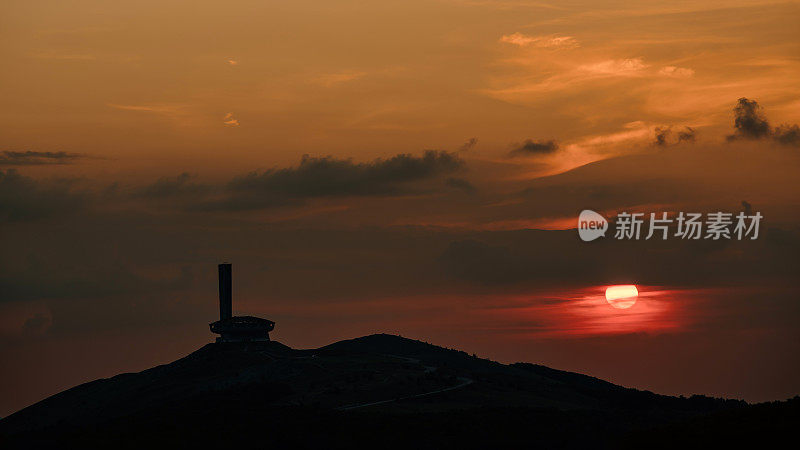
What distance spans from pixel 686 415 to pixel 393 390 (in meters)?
51.9

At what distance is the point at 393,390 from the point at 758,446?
278 ft

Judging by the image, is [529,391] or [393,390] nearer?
[393,390]

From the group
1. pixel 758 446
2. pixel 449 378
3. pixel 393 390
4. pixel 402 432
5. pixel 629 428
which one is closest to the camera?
pixel 758 446

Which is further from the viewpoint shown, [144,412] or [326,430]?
[144,412]

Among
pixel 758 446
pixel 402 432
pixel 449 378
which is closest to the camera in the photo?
pixel 758 446

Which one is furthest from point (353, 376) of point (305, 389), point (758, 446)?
point (758, 446)

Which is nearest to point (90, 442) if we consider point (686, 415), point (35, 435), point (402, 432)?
point (35, 435)

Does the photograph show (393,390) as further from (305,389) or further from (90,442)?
(90,442)

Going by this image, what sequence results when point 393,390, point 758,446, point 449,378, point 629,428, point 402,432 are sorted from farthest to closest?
point 449,378 → point 393,390 → point 629,428 → point 402,432 → point 758,446

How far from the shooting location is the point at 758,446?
10356 centimetres

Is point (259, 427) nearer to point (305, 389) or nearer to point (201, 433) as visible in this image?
point (201, 433)

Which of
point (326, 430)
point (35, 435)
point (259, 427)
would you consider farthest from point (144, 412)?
point (326, 430)

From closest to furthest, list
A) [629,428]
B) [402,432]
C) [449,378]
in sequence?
[402,432]
[629,428]
[449,378]

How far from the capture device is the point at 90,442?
6452 inches
